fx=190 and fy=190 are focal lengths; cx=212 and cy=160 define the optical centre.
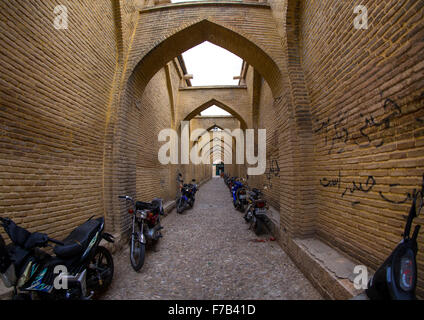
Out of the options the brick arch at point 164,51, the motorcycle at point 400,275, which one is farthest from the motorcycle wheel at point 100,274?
the motorcycle at point 400,275

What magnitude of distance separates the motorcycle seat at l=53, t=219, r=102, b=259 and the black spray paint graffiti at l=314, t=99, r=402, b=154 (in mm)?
3375

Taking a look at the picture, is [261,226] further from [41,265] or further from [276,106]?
[41,265]

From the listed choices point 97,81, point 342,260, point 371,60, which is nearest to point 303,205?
point 342,260

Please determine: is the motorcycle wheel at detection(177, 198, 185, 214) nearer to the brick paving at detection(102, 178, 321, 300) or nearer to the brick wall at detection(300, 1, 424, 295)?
the brick paving at detection(102, 178, 321, 300)

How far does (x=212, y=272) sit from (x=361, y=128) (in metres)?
2.85

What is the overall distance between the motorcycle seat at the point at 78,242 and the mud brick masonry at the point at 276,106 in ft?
2.40

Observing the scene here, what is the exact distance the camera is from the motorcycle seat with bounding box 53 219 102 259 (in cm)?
193

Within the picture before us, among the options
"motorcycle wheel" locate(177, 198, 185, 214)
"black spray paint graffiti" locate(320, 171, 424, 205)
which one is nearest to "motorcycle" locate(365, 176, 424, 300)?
"black spray paint graffiti" locate(320, 171, 424, 205)

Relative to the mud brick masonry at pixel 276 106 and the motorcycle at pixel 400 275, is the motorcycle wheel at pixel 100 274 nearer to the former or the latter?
the mud brick masonry at pixel 276 106

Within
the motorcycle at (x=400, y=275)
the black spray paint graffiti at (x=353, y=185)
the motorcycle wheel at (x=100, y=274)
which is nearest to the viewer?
the motorcycle at (x=400, y=275)

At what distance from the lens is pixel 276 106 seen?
4.32 m

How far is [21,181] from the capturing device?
2311 mm

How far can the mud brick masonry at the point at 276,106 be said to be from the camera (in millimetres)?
1918
